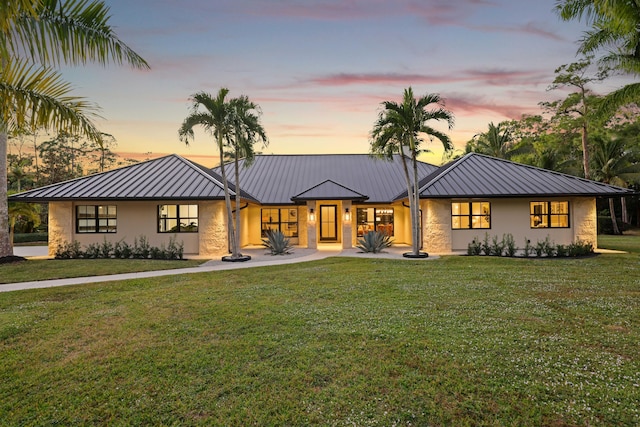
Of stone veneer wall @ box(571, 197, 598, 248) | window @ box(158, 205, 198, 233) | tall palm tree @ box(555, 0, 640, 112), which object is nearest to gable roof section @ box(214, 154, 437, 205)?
window @ box(158, 205, 198, 233)

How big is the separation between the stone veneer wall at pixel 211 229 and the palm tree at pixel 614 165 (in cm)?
3201

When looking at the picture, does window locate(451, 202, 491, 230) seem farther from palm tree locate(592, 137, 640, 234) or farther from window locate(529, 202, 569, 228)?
palm tree locate(592, 137, 640, 234)

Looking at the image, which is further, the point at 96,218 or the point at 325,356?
the point at 96,218

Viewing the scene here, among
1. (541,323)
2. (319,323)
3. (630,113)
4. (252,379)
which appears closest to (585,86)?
(630,113)

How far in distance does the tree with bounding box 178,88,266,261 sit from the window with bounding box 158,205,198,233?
271 centimetres

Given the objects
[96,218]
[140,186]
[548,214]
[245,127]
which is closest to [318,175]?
[245,127]

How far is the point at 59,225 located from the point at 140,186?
168 inches

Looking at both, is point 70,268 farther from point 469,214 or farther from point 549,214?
point 549,214

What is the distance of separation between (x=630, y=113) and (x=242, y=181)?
126 ft

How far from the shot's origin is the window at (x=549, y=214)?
1669 centimetres

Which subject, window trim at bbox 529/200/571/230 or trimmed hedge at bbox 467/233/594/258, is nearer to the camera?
trimmed hedge at bbox 467/233/594/258

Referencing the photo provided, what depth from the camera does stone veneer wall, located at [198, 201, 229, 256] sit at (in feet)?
52.7

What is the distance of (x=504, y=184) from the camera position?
16.5 m

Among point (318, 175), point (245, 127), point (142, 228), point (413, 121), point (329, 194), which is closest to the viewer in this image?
point (413, 121)
